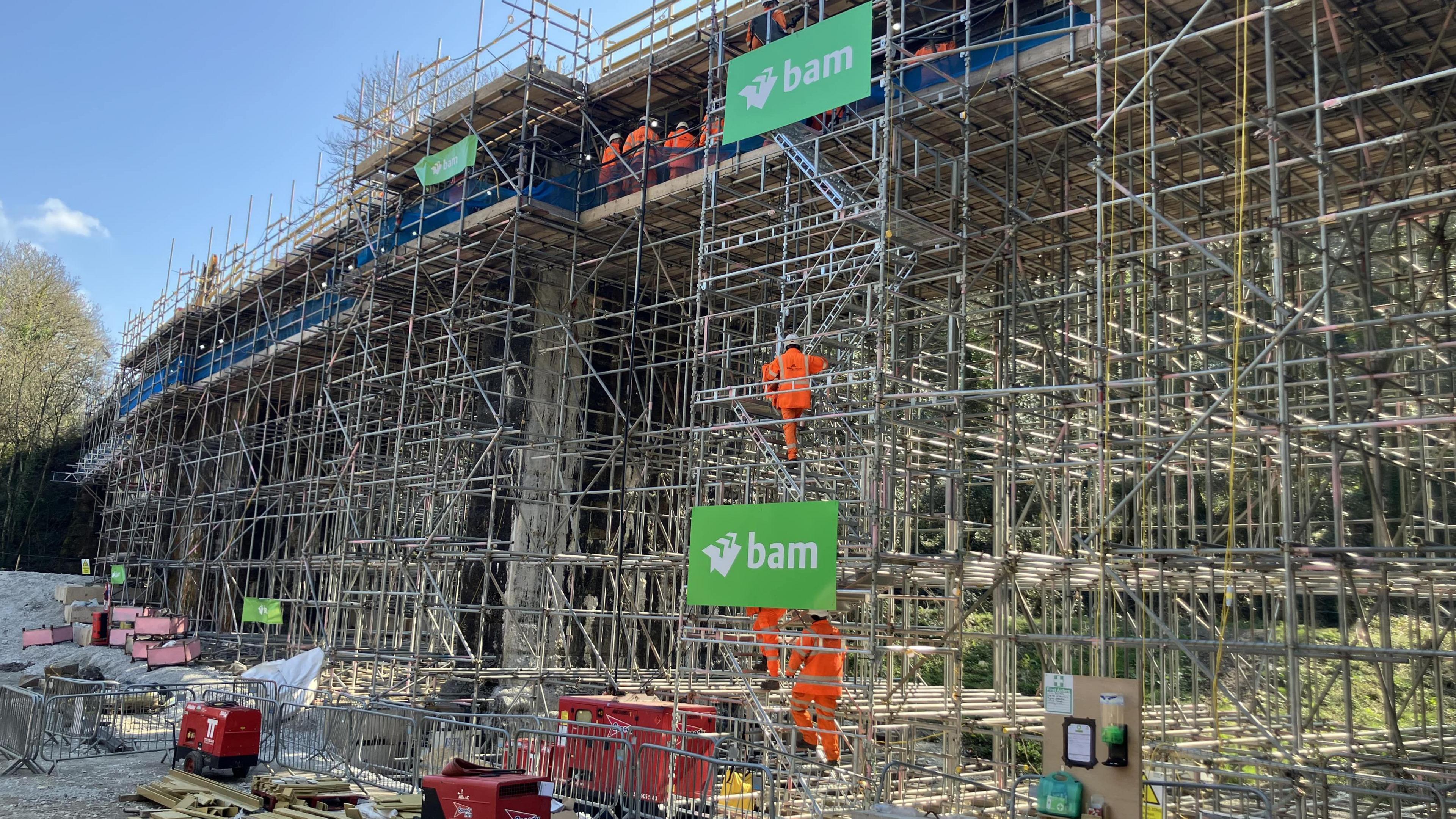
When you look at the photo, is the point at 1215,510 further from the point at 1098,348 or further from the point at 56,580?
the point at 56,580

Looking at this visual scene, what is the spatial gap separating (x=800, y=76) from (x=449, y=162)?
8476 millimetres

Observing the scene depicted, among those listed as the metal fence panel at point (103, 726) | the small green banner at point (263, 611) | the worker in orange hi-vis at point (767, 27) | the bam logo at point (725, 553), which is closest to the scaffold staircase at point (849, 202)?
the worker in orange hi-vis at point (767, 27)

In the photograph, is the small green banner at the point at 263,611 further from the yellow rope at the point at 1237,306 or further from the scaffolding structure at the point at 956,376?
the yellow rope at the point at 1237,306

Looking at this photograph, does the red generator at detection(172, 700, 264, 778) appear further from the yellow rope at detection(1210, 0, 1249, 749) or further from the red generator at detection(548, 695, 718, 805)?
the yellow rope at detection(1210, 0, 1249, 749)

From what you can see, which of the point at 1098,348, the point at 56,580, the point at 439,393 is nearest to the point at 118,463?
the point at 56,580

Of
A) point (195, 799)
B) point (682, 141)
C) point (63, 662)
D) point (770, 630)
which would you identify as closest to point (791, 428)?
point (770, 630)

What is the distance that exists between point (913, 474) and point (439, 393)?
9.67 meters

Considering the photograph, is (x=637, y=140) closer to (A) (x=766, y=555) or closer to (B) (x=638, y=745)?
(A) (x=766, y=555)

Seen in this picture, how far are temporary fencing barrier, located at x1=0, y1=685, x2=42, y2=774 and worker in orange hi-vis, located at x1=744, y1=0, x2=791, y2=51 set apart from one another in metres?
12.4

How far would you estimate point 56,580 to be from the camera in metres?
39.8

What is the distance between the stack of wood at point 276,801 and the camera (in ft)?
34.8

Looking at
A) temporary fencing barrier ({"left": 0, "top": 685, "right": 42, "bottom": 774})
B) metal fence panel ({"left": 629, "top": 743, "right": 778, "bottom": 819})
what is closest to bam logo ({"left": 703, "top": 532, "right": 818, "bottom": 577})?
metal fence panel ({"left": 629, "top": 743, "right": 778, "bottom": 819})

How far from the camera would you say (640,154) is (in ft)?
57.3

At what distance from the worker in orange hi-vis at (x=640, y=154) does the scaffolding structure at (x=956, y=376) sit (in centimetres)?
12
